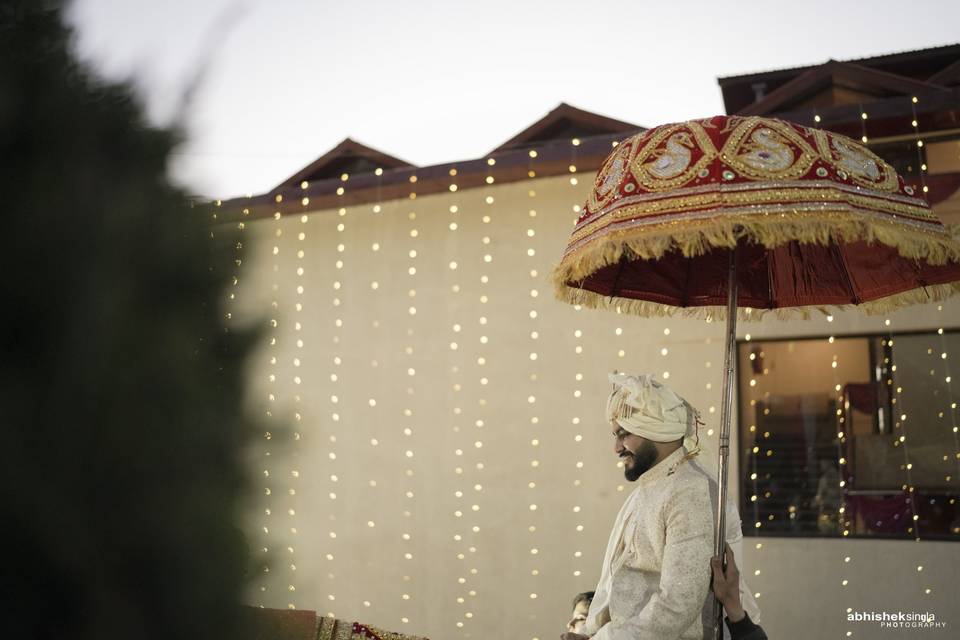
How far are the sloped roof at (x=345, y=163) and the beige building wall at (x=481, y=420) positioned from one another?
0.81m

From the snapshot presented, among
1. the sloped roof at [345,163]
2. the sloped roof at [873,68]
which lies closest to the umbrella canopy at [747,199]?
the sloped roof at [873,68]

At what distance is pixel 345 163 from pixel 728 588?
243 inches

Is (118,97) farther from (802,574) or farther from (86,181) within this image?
(802,574)

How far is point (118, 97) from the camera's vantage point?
89 cm

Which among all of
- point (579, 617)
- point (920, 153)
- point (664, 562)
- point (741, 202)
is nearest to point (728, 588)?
point (664, 562)

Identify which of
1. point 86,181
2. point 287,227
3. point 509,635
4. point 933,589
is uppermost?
point 287,227

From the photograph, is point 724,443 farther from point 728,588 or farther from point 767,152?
point 767,152

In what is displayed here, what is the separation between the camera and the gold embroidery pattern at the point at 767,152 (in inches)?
123

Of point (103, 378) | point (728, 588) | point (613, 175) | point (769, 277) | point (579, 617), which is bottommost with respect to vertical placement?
point (579, 617)

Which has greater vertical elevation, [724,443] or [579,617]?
[724,443]

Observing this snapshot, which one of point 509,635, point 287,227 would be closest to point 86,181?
point 509,635

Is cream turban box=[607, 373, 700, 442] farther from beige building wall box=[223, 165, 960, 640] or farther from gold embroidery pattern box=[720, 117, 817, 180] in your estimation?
beige building wall box=[223, 165, 960, 640]

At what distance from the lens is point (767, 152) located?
317 cm

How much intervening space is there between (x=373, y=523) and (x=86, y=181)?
655 cm
